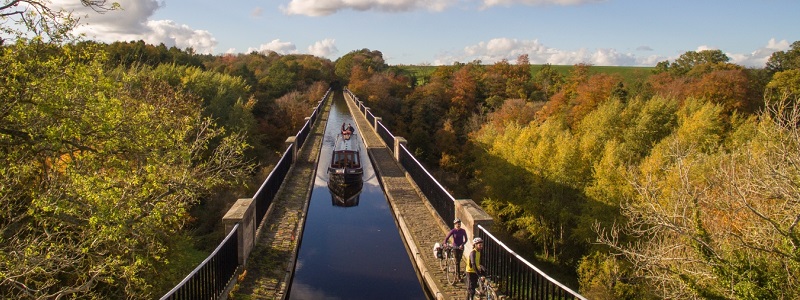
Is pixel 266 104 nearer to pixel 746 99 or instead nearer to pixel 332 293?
pixel 332 293

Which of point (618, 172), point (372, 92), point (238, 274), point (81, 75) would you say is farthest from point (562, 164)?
point (372, 92)

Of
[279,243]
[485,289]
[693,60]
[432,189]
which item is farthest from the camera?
[693,60]

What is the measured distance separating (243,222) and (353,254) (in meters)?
3.30

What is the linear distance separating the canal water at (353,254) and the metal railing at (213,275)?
1411 millimetres

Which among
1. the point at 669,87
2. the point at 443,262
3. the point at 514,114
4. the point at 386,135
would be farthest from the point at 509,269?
the point at 669,87

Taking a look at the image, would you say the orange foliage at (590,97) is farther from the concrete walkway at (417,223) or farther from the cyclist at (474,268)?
the cyclist at (474,268)

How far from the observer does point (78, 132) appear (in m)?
7.24

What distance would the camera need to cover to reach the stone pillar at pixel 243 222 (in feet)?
30.1

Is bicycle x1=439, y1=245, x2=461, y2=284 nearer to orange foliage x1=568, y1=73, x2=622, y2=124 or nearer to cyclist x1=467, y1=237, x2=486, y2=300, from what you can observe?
cyclist x1=467, y1=237, x2=486, y2=300

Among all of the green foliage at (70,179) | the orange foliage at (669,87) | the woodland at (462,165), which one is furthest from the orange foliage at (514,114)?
the green foliage at (70,179)

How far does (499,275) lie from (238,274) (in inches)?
179

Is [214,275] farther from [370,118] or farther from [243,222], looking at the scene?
[370,118]

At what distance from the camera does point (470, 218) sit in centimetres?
956

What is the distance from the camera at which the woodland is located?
6848 mm
